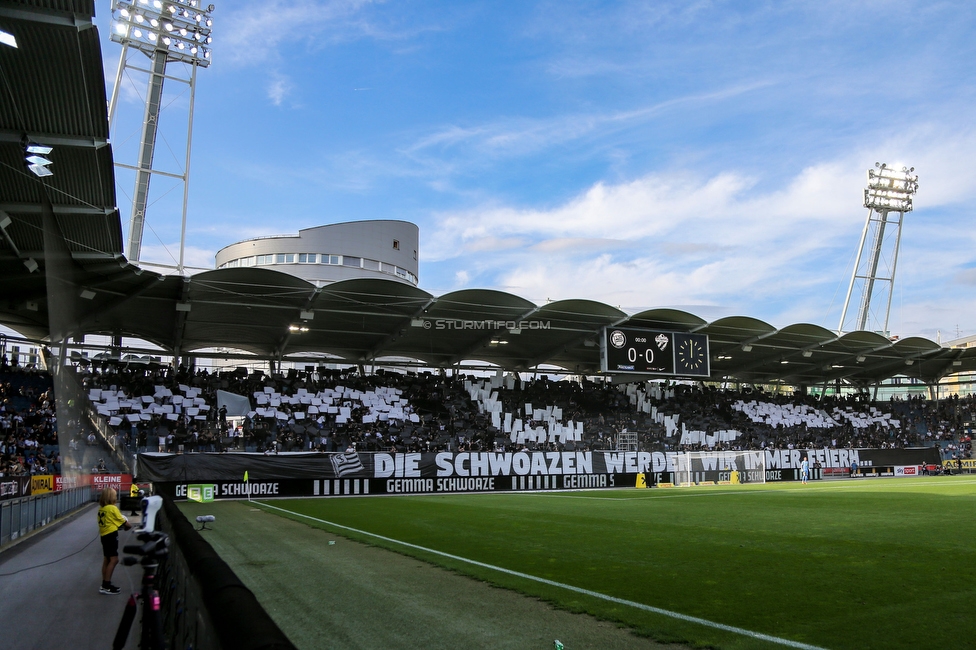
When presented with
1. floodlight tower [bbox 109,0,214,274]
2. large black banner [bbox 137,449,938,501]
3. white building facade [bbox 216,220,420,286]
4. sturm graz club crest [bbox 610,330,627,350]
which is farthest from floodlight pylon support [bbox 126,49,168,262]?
sturm graz club crest [bbox 610,330,627,350]

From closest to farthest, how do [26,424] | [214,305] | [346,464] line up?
[26,424], [346,464], [214,305]

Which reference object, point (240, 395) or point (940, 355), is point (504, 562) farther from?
point (940, 355)

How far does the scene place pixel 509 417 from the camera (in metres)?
42.0

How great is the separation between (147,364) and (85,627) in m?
33.9

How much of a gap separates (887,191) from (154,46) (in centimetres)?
5500

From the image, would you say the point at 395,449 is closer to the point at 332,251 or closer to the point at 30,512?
the point at 30,512

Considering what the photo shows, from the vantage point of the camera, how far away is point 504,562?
35.9 feet

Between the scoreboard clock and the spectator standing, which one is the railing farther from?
the scoreboard clock

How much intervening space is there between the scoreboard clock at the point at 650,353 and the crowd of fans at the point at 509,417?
5057mm

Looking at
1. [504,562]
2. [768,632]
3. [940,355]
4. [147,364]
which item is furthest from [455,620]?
[940,355]

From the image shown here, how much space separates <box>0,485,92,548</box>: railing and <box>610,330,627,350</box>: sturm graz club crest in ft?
90.9

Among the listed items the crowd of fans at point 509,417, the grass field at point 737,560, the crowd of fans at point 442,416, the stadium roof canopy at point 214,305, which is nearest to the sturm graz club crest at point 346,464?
the crowd of fans at point 442,416

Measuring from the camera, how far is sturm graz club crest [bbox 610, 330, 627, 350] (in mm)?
40750

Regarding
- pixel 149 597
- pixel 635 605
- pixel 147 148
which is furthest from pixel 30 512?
pixel 147 148
